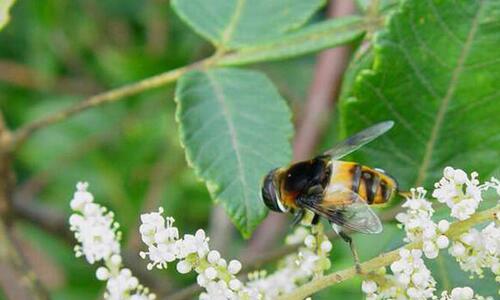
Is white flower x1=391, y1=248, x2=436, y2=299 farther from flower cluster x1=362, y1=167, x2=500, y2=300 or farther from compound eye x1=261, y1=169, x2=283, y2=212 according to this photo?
compound eye x1=261, y1=169, x2=283, y2=212

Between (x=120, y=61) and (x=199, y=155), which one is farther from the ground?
(x=120, y=61)

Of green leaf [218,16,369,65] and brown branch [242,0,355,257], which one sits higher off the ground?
brown branch [242,0,355,257]

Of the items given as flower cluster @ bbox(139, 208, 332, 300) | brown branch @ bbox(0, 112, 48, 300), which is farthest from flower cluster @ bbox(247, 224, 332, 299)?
brown branch @ bbox(0, 112, 48, 300)

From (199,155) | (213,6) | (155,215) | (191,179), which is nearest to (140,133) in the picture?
(191,179)

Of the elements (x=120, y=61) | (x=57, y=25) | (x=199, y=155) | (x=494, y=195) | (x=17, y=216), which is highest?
(x=57, y=25)

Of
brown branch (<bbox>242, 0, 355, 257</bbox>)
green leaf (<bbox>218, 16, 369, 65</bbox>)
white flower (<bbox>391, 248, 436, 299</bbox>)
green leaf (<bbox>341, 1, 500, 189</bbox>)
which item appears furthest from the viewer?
brown branch (<bbox>242, 0, 355, 257</bbox>)

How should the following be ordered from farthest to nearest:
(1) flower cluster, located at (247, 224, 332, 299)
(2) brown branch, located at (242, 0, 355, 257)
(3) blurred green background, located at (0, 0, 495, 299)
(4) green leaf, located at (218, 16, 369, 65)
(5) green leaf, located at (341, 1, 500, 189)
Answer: (3) blurred green background, located at (0, 0, 495, 299), (2) brown branch, located at (242, 0, 355, 257), (4) green leaf, located at (218, 16, 369, 65), (5) green leaf, located at (341, 1, 500, 189), (1) flower cluster, located at (247, 224, 332, 299)

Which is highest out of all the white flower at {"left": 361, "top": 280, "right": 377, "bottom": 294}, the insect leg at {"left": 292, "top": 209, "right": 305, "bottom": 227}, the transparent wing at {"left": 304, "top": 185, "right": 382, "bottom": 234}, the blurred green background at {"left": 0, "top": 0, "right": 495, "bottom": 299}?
the blurred green background at {"left": 0, "top": 0, "right": 495, "bottom": 299}

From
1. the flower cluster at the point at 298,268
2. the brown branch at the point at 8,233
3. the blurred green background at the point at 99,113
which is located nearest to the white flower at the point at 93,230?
the flower cluster at the point at 298,268

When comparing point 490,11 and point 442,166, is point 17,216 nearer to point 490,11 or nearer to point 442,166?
point 442,166
